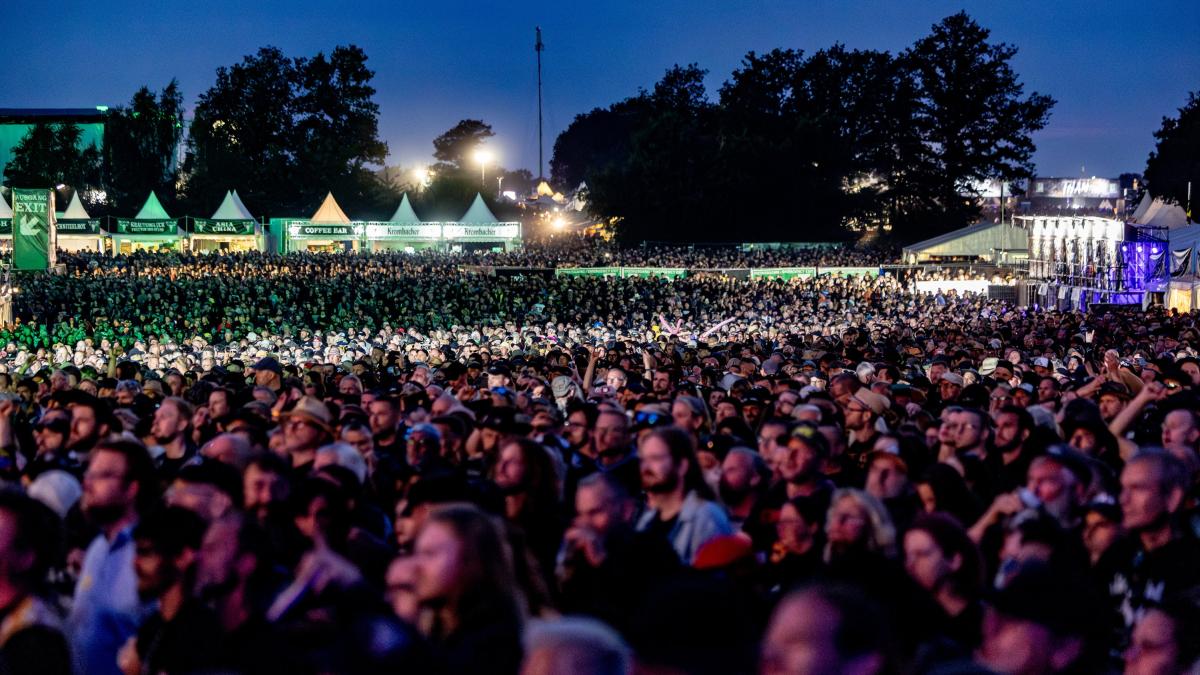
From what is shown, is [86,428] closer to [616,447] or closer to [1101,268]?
[616,447]

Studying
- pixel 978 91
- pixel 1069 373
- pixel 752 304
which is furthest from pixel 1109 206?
pixel 1069 373

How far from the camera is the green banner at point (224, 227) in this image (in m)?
52.7

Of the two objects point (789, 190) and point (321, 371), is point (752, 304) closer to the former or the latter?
point (321, 371)

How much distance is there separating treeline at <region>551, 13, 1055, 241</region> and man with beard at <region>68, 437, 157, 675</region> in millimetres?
58945

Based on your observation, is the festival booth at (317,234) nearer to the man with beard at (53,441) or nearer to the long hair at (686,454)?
the man with beard at (53,441)

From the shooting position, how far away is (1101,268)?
29250 millimetres

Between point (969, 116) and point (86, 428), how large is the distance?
235 feet

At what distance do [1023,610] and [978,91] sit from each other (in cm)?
7415

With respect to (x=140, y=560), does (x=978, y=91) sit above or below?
above

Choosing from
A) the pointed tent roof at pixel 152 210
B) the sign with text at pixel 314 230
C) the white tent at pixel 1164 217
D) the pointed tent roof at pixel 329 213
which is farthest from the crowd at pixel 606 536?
the pointed tent roof at pixel 329 213

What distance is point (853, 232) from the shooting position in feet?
228

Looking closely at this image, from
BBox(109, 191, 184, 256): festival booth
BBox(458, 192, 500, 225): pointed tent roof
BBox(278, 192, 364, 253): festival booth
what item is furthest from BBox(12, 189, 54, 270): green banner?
BBox(458, 192, 500, 225): pointed tent roof

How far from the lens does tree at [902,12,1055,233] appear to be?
7262 centimetres

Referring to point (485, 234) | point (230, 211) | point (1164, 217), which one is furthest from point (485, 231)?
point (1164, 217)
